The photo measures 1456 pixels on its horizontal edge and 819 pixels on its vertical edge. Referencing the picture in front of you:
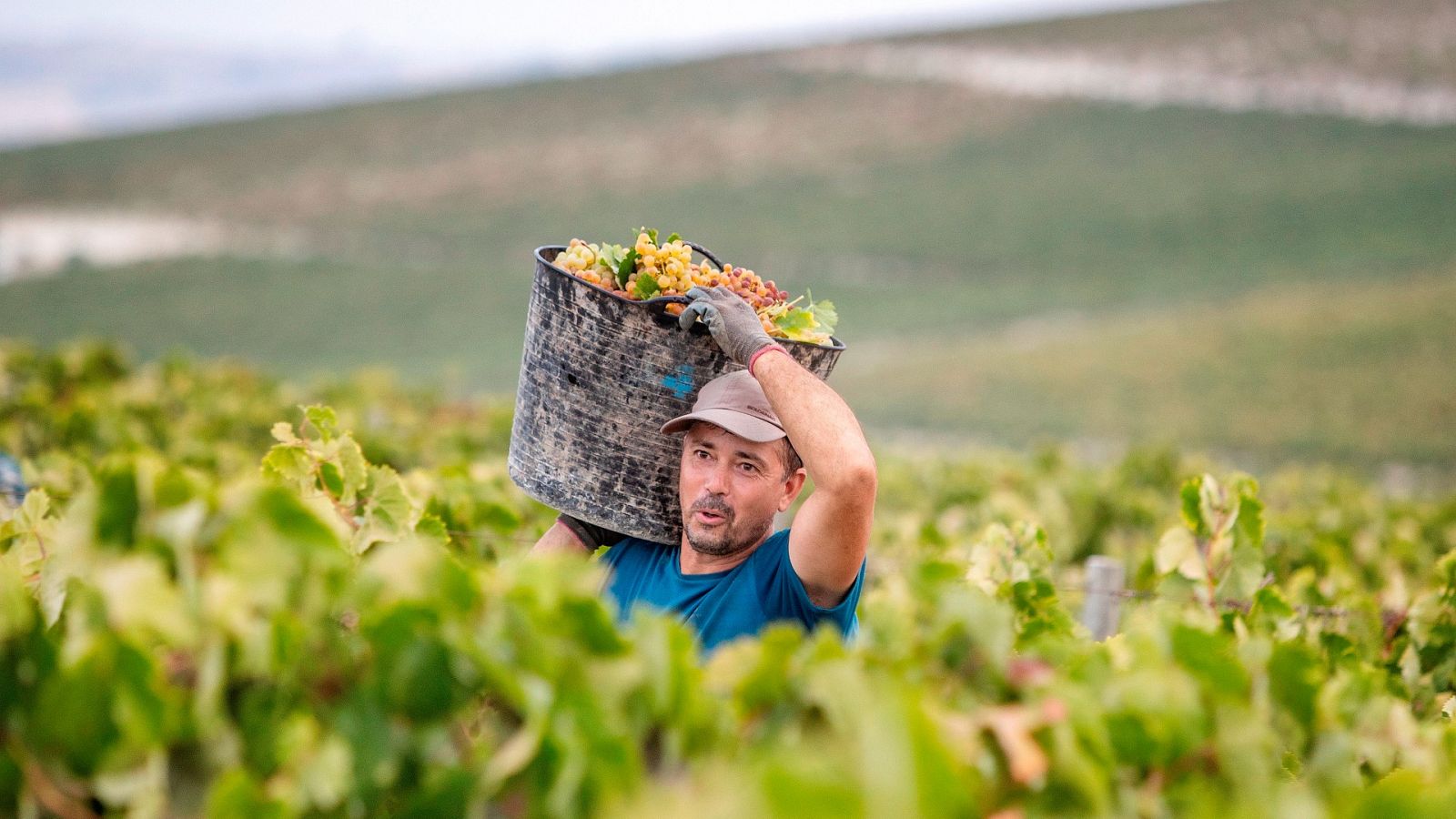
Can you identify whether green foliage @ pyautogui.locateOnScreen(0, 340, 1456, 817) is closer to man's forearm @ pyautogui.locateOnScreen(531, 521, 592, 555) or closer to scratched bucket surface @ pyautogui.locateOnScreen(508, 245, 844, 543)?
scratched bucket surface @ pyautogui.locateOnScreen(508, 245, 844, 543)

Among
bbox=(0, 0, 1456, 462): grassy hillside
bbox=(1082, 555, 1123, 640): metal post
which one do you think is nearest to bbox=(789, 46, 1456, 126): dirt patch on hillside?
bbox=(0, 0, 1456, 462): grassy hillside

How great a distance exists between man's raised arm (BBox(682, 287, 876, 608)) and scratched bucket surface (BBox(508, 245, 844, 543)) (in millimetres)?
258

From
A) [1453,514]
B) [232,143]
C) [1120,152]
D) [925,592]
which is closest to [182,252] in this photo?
[232,143]

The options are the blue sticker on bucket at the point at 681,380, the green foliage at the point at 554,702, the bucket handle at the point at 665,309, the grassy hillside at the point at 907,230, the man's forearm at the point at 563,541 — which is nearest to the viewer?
the green foliage at the point at 554,702

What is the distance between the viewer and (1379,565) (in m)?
5.93

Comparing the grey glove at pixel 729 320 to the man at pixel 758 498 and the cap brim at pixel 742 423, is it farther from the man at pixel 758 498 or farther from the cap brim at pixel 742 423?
the cap brim at pixel 742 423

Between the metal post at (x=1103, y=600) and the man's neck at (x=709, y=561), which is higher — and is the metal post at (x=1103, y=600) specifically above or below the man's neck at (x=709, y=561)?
below

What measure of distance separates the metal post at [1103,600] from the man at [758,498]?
6.45ft

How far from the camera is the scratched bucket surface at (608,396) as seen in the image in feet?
9.45

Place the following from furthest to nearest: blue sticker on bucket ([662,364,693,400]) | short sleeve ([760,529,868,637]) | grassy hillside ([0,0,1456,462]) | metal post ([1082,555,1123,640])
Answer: grassy hillside ([0,0,1456,462]) → metal post ([1082,555,1123,640]) → blue sticker on bucket ([662,364,693,400]) → short sleeve ([760,529,868,637])

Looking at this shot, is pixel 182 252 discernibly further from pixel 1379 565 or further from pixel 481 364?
pixel 1379 565

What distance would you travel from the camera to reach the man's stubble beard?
281 centimetres

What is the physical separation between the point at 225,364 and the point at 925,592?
983 centimetres

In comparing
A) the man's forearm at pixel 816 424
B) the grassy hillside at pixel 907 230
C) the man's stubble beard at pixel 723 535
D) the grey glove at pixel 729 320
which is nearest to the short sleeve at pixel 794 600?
the man's stubble beard at pixel 723 535
